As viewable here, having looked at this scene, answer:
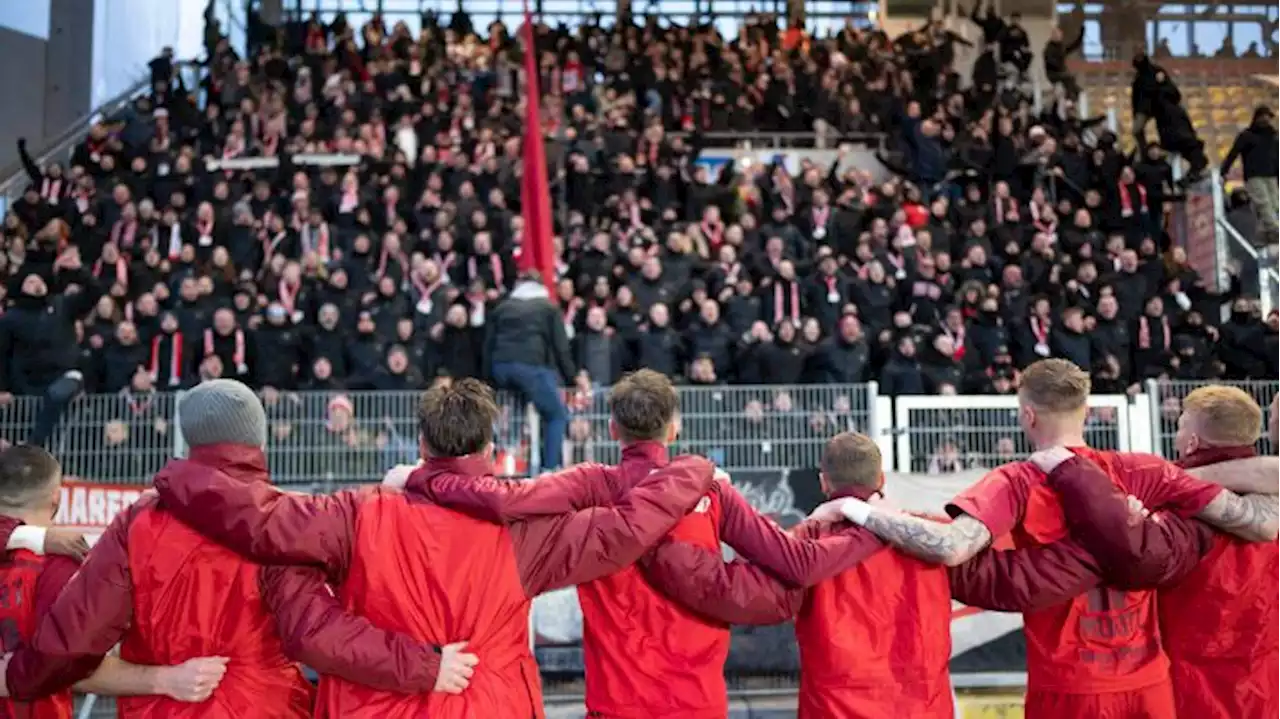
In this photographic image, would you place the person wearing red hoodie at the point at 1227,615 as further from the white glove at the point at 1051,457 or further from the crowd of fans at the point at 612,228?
the crowd of fans at the point at 612,228

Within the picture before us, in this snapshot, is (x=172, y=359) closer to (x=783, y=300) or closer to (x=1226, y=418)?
(x=783, y=300)

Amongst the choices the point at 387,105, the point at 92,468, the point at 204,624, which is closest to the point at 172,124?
the point at 387,105

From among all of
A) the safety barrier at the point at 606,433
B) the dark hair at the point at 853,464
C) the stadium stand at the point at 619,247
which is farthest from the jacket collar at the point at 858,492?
the safety barrier at the point at 606,433

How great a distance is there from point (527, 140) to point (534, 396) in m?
4.29

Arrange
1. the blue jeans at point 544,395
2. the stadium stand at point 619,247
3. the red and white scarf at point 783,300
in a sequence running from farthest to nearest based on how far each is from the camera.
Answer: the red and white scarf at point 783,300 < the stadium stand at point 619,247 < the blue jeans at point 544,395

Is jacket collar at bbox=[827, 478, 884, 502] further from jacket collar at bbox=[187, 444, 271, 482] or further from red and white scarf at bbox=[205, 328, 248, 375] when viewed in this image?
red and white scarf at bbox=[205, 328, 248, 375]

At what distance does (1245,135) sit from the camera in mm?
16172

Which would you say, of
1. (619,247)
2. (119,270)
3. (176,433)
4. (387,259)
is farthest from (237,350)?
(619,247)

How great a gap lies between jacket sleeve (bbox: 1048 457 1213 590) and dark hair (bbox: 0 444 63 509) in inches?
139

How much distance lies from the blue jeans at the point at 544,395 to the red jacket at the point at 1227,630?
564 centimetres

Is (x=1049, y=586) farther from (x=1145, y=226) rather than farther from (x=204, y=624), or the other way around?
(x=1145, y=226)

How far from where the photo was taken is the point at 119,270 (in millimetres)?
14414

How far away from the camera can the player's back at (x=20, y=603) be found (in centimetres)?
456

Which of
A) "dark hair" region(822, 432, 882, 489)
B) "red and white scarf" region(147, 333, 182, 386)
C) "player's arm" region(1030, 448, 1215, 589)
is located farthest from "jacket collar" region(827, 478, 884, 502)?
"red and white scarf" region(147, 333, 182, 386)
